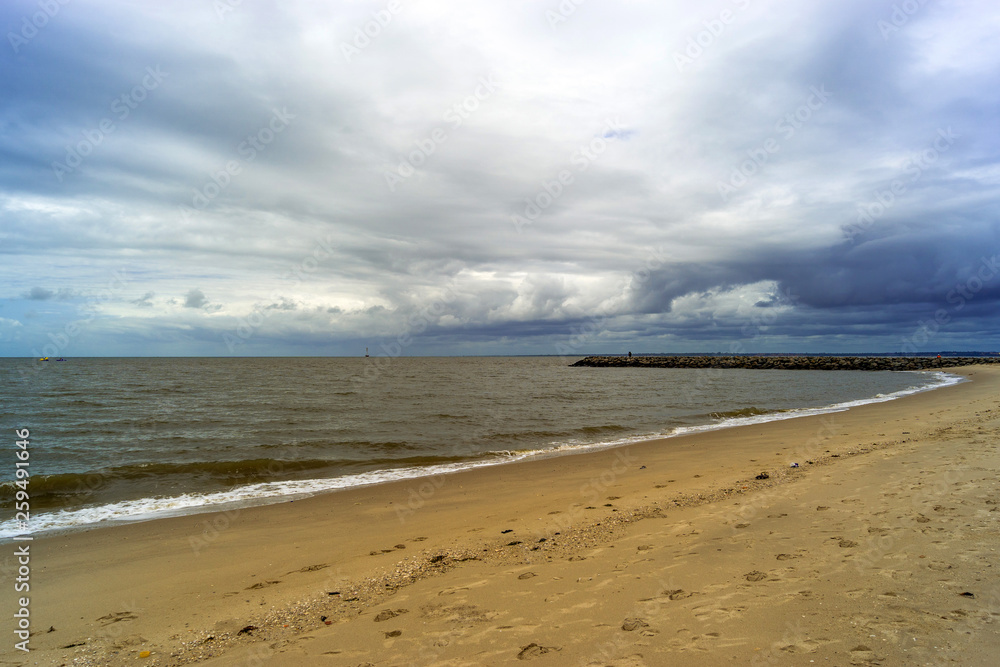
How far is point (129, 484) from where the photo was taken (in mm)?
13555

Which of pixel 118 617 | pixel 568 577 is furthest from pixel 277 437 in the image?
pixel 568 577

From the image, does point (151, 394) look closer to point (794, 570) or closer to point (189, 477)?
point (189, 477)

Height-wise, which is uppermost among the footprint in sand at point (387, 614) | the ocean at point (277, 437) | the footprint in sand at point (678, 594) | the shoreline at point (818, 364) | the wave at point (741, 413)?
the footprint in sand at point (678, 594)

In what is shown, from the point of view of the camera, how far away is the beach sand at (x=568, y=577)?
4.51 m

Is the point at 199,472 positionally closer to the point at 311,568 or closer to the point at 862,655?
the point at 311,568

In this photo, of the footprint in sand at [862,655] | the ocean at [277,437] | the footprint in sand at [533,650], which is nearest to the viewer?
the footprint in sand at [862,655]

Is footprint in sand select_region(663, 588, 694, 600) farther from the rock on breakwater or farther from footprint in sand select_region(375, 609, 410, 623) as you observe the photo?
the rock on breakwater

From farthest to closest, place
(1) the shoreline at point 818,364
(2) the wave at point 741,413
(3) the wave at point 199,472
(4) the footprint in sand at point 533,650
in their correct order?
(1) the shoreline at point 818,364 → (2) the wave at point 741,413 → (3) the wave at point 199,472 → (4) the footprint in sand at point 533,650

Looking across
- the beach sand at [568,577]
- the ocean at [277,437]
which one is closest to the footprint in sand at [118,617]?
the beach sand at [568,577]

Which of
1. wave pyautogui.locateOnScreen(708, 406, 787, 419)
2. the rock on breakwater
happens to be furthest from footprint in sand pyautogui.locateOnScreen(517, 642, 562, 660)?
the rock on breakwater

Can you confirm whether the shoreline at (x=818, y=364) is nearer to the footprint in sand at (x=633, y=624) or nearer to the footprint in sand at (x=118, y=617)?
the footprint in sand at (x=633, y=624)

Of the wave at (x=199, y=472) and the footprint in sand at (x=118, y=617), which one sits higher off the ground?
the footprint in sand at (x=118, y=617)

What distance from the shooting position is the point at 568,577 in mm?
6203

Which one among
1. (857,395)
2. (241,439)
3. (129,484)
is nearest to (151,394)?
(241,439)
